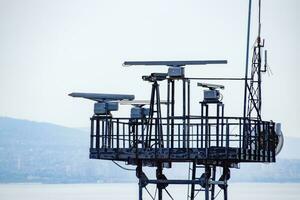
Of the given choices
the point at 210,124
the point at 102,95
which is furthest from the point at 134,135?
the point at 210,124

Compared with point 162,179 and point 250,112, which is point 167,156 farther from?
point 250,112

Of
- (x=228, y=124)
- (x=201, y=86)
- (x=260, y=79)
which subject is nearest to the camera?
(x=228, y=124)

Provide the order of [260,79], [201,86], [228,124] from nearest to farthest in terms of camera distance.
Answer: [228,124] < [201,86] < [260,79]

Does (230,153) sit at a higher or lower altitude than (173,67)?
lower

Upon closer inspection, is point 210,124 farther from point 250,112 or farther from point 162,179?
point 250,112

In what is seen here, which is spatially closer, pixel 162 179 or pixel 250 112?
pixel 162 179

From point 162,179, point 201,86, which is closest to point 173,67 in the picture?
point 201,86
